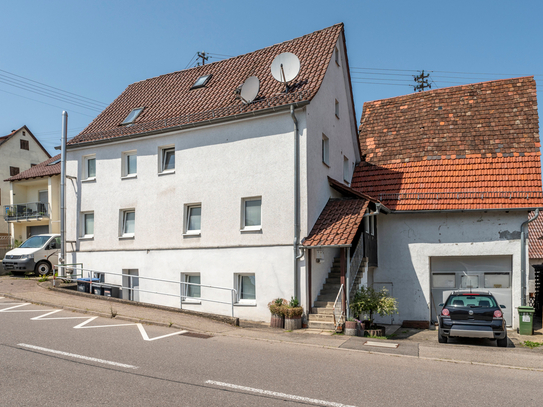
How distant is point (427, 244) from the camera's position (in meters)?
17.7

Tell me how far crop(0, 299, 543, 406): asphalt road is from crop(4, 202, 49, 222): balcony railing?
21638 millimetres

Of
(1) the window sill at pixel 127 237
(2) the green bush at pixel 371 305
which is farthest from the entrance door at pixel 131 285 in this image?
(2) the green bush at pixel 371 305

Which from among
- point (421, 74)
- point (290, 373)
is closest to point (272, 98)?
point (290, 373)

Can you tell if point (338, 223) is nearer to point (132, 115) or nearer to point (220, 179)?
point (220, 179)

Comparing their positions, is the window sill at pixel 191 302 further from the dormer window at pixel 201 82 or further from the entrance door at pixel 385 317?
the dormer window at pixel 201 82

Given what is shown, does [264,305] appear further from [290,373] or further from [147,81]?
[147,81]

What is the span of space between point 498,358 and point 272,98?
10134 mm

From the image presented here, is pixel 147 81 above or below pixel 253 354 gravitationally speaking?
above

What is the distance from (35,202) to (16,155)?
1055 centimetres

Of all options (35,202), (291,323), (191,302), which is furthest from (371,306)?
(35,202)

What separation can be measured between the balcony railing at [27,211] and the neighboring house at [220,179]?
1209 cm

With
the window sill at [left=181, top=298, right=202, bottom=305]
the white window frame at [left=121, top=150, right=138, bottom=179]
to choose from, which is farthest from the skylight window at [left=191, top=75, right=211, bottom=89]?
the window sill at [left=181, top=298, right=202, bottom=305]

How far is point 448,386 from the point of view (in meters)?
7.26

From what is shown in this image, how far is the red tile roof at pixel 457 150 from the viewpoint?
17453mm
